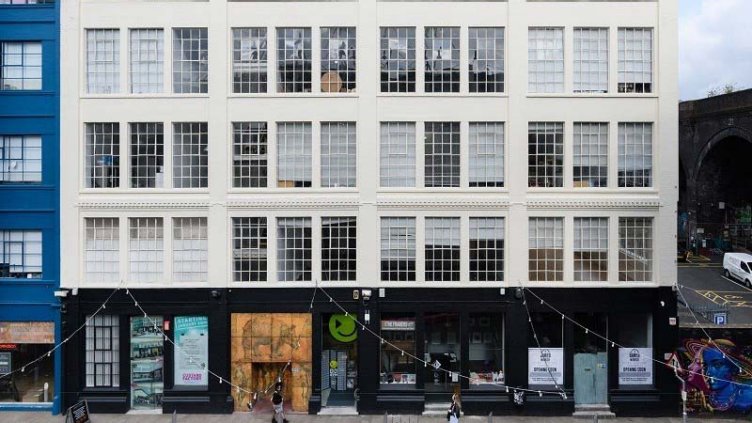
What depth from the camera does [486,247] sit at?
70.1 ft

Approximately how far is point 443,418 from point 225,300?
9.71 meters

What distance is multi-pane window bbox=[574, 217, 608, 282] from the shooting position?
21.3m

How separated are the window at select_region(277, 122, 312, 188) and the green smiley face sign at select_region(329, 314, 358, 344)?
18.0ft

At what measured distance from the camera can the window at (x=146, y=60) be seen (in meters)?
21.5

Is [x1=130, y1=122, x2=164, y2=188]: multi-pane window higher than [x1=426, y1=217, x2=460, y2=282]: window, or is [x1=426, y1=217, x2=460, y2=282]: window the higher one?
[x1=130, y1=122, x2=164, y2=188]: multi-pane window

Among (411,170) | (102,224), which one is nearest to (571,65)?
(411,170)

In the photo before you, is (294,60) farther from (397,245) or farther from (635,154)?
(635,154)

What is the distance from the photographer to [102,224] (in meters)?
21.6

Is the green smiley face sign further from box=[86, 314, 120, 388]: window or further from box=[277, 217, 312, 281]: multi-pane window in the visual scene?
box=[86, 314, 120, 388]: window

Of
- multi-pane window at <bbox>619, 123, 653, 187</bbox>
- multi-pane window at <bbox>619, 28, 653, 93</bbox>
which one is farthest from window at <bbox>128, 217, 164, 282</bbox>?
multi-pane window at <bbox>619, 28, 653, 93</bbox>

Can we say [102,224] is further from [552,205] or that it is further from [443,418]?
[552,205]

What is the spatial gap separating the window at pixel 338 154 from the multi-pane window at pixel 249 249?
322 centimetres

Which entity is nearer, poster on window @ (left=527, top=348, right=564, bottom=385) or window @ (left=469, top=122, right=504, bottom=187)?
poster on window @ (left=527, top=348, right=564, bottom=385)

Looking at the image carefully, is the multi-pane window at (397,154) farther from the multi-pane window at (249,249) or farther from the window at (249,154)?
the multi-pane window at (249,249)
